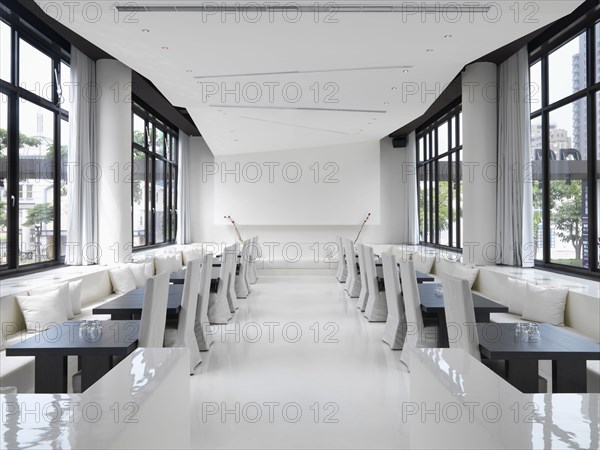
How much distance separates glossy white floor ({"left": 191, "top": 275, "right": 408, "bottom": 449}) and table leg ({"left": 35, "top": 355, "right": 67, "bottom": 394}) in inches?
33.4

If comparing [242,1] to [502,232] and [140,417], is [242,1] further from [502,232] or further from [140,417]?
[502,232]

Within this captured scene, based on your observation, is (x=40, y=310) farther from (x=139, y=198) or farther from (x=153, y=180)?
(x=153, y=180)

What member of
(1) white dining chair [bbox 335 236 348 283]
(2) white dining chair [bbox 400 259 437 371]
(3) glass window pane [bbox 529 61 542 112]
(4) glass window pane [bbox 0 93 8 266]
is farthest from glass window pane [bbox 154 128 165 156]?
(2) white dining chair [bbox 400 259 437 371]

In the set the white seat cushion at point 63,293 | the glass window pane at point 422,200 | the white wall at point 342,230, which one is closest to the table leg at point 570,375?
the white seat cushion at point 63,293

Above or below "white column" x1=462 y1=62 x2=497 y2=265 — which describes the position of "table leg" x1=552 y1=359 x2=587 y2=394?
below

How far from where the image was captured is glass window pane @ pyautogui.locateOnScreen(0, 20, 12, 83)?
552 cm

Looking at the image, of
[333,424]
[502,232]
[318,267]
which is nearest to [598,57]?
[502,232]

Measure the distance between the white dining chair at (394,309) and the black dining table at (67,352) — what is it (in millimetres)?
2735

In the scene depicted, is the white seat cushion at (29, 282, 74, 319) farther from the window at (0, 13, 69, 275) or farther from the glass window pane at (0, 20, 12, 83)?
the glass window pane at (0, 20, 12, 83)

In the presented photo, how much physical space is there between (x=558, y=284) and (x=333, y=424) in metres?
3.19

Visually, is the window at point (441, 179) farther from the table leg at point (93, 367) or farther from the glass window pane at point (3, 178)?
the table leg at point (93, 367)

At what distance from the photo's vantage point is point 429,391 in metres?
1.35

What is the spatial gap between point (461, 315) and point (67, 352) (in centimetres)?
235

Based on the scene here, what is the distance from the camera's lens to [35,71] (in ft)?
20.6
